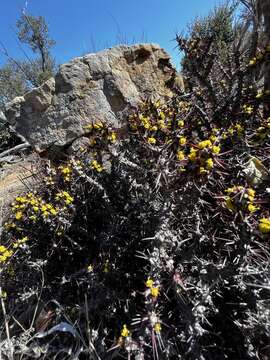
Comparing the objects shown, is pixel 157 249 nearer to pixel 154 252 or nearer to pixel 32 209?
pixel 154 252

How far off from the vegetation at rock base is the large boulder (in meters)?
1.42

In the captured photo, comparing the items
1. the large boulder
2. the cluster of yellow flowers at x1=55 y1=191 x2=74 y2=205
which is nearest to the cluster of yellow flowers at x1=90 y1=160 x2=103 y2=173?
the cluster of yellow flowers at x1=55 y1=191 x2=74 y2=205

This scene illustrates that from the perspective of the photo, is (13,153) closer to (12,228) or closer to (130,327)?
(12,228)

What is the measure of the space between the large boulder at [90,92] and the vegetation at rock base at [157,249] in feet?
4.66

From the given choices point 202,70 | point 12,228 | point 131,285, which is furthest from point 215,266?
point 202,70

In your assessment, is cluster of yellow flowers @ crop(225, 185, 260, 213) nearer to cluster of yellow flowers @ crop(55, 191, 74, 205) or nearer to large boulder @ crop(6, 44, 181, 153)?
cluster of yellow flowers @ crop(55, 191, 74, 205)

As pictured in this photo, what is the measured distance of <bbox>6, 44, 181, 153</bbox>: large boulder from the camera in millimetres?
3479

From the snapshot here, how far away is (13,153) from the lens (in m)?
5.24

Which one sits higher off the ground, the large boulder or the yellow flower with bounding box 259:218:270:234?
the large boulder

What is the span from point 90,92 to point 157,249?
9.19 ft

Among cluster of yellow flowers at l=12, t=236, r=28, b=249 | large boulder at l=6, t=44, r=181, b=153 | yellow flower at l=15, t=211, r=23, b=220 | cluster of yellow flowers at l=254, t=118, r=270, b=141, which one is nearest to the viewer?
cluster of yellow flowers at l=254, t=118, r=270, b=141

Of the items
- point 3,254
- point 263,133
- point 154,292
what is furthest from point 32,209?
Result: point 263,133

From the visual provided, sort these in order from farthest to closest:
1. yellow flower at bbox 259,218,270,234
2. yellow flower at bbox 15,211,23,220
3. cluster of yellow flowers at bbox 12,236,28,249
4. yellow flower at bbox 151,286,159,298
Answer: yellow flower at bbox 15,211,23,220, cluster of yellow flowers at bbox 12,236,28,249, yellow flower at bbox 151,286,159,298, yellow flower at bbox 259,218,270,234

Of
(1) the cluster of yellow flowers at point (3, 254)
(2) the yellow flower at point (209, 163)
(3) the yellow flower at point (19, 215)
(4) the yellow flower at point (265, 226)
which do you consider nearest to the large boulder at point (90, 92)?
(3) the yellow flower at point (19, 215)
